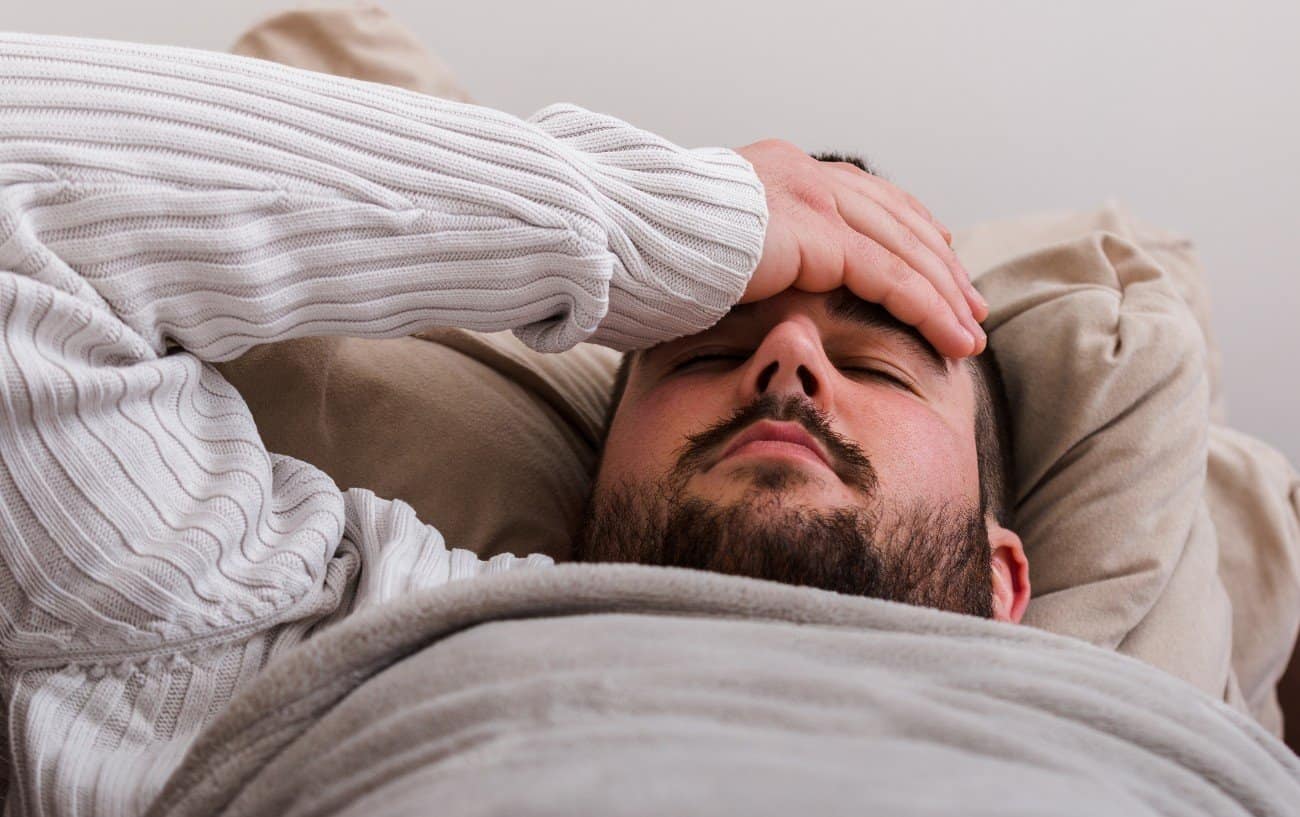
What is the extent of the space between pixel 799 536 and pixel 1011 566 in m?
0.30

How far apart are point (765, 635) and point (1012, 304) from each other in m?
0.64

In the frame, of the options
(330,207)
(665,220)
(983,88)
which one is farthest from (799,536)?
(983,88)

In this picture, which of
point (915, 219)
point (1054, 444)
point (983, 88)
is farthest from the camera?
point (983, 88)

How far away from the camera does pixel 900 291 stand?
2.92 ft

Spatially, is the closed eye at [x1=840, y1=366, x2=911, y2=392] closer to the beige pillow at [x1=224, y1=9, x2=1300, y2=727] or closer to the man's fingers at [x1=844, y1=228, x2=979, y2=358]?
the man's fingers at [x1=844, y1=228, x2=979, y2=358]

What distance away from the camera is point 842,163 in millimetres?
997

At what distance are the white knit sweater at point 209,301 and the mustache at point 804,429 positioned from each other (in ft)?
0.31

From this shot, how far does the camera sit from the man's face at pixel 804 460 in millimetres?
788

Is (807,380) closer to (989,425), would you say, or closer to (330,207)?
(989,425)

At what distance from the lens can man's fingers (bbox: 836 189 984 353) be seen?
0.91m

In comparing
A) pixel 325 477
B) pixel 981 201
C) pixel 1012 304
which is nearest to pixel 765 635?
pixel 325 477

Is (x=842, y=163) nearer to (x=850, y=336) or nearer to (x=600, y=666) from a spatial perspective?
(x=850, y=336)

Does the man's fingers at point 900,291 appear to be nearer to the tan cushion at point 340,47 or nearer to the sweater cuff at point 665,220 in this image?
the sweater cuff at point 665,220

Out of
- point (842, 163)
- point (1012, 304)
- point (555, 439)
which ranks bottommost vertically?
point (555, 439)
